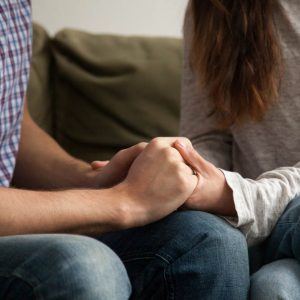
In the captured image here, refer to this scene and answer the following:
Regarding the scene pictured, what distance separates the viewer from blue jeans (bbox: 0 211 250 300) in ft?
2.37

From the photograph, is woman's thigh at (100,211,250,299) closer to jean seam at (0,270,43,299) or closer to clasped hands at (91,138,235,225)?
clasped hands at (91,138,235,225)

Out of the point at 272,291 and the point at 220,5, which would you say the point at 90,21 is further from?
the point at 272,291

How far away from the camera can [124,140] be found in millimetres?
1632

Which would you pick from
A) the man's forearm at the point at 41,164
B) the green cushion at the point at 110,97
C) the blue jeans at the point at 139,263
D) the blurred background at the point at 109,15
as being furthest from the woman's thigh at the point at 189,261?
the blurred background at the point at 109,15

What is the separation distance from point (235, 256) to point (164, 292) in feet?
0.35

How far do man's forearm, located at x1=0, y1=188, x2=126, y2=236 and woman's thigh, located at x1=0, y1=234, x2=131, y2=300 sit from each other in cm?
9

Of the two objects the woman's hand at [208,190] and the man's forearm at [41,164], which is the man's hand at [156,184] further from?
the man's forearm at [41,164]

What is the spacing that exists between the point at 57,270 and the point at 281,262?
0.38 metres

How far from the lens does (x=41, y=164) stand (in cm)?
129

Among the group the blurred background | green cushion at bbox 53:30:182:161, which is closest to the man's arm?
green cushion at bbox 53:30:182:161

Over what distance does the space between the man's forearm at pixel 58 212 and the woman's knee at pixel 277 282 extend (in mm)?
202

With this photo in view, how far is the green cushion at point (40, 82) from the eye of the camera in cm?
162


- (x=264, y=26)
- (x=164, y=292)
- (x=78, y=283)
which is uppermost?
(x=264, y=26)

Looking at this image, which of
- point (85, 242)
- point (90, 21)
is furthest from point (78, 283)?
point (90, 21)
